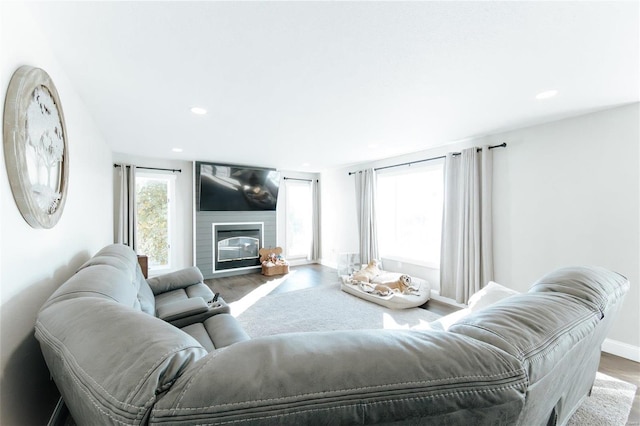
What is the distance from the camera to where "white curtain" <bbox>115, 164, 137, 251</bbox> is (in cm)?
455

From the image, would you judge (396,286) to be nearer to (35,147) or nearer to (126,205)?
(35,147)

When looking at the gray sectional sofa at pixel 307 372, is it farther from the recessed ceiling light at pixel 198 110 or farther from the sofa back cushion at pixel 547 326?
the recessed ceiling light at pixel 198 110

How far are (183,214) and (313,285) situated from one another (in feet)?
9.72

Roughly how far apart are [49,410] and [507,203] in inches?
177

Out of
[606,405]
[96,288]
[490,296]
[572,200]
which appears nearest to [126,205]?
[96,288]

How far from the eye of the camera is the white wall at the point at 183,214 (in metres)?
5.21

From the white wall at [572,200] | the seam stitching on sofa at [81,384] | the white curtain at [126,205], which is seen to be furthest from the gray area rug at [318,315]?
the white curtain at [126,205]

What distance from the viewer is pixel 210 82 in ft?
6.64

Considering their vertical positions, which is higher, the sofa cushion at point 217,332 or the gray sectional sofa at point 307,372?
the gray sectional sofa at point 307,372

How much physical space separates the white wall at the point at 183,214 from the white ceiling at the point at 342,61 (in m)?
2.11

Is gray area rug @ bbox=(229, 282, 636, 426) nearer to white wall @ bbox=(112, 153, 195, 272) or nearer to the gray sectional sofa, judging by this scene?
white wall @ bbox=(112, 153, 195, 272)

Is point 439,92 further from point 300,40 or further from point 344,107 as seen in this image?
point 300,40

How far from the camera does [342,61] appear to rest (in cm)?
175

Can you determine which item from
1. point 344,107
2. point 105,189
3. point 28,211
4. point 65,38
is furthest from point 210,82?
point 105,189
